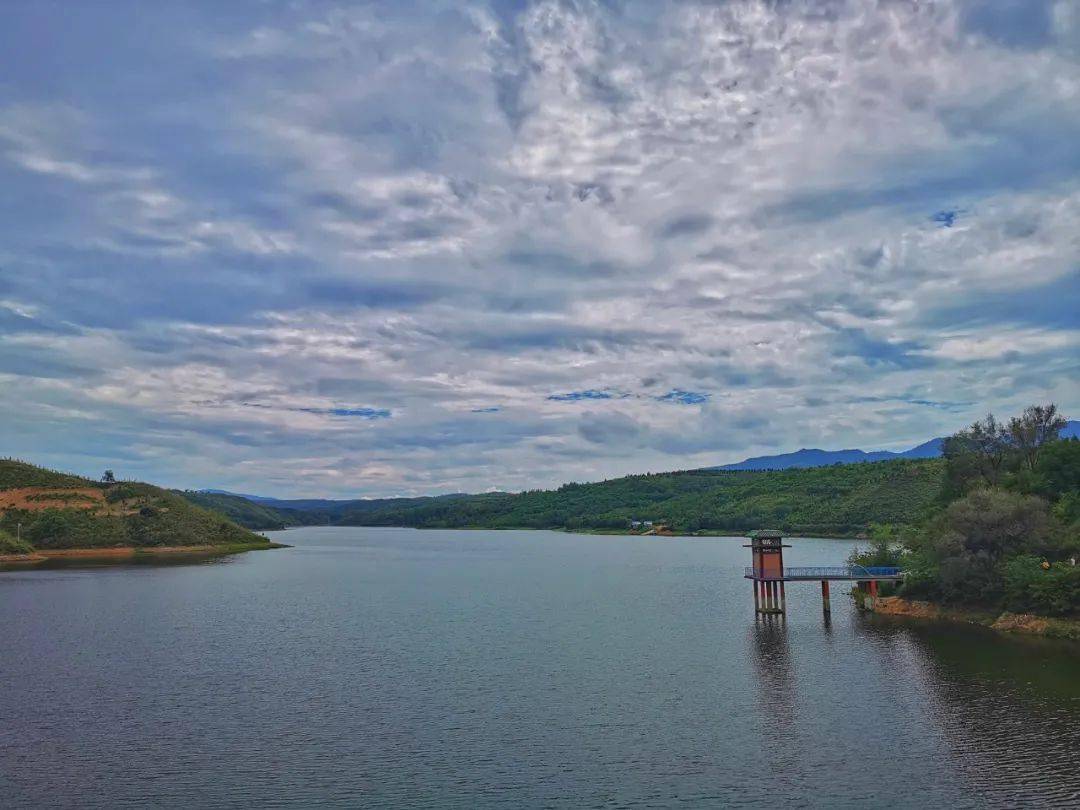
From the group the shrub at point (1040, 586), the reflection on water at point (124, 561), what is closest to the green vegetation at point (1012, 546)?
the shrub at point (1040, 586)

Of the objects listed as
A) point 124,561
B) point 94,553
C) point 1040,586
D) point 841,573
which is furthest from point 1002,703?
point 94,553

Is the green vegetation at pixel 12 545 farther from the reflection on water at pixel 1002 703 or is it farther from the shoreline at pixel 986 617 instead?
the reflection on water at pixel 1002 703

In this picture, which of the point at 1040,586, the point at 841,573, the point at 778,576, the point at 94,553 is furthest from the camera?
the point at 94,553

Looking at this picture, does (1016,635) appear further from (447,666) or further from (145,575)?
(145,575)

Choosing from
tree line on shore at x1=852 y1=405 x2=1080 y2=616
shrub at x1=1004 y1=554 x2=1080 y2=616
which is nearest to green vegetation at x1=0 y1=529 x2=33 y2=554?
tree line on shore at x1=852 y1=405 x2=1080 y2=616

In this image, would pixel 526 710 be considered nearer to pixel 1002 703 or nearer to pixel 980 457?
pixel 1002 703

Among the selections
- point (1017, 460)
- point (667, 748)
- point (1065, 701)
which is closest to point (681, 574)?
point (1017, 460)
